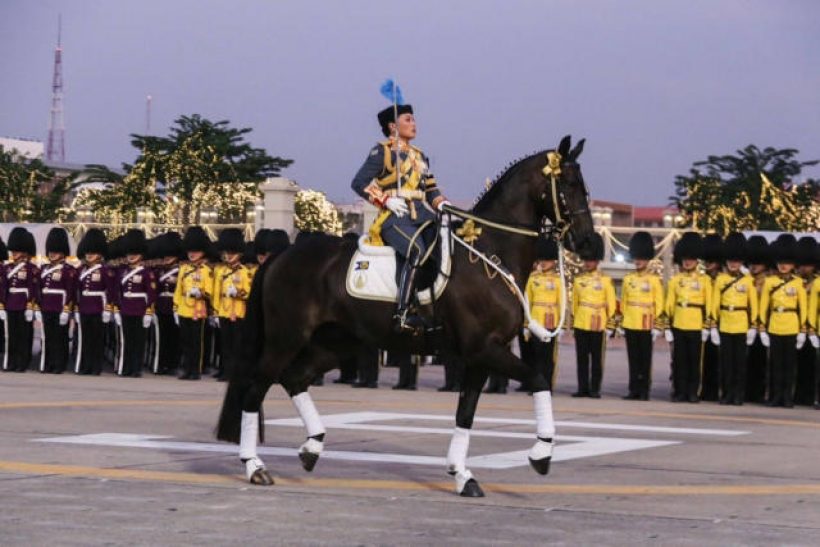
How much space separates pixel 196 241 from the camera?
21141 mm

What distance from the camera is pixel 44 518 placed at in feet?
28.0

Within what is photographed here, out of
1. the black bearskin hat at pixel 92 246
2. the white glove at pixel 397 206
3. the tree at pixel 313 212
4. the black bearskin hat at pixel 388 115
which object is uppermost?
the tree at pixel 313 212

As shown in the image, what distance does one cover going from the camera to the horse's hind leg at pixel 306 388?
10562 mm

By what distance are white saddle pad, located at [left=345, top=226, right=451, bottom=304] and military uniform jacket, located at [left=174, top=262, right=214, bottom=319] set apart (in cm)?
1022

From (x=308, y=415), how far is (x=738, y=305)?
28.3 feet

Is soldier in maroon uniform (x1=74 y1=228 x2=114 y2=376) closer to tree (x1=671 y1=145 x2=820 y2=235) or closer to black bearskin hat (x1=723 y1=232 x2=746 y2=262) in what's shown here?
black bearskin hat (x1=723 y1=232 x2=746 y2=262)

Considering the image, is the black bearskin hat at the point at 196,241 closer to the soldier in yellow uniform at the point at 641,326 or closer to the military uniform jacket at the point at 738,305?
the soldier in yellow uniform at the point at 641,326

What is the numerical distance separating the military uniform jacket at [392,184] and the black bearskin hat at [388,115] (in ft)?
0.60

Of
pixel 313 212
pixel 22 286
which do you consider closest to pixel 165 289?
pixel 22 286

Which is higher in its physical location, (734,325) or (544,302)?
(544,302)

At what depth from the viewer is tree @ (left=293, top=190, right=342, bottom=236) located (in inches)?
1453

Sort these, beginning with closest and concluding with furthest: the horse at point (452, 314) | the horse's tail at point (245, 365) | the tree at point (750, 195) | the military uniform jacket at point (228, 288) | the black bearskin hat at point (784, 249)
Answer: the horse at point (452, 314), the horse's tail at point (245, 365), the black bearskin hat at point (784, 249), the military uniform jacket at point (228, 288), the tree at point (750, 195)

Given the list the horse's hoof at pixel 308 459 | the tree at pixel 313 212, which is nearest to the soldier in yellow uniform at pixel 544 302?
the horse's hoof at pixel 308 459

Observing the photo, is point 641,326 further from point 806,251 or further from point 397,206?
point 397,206
